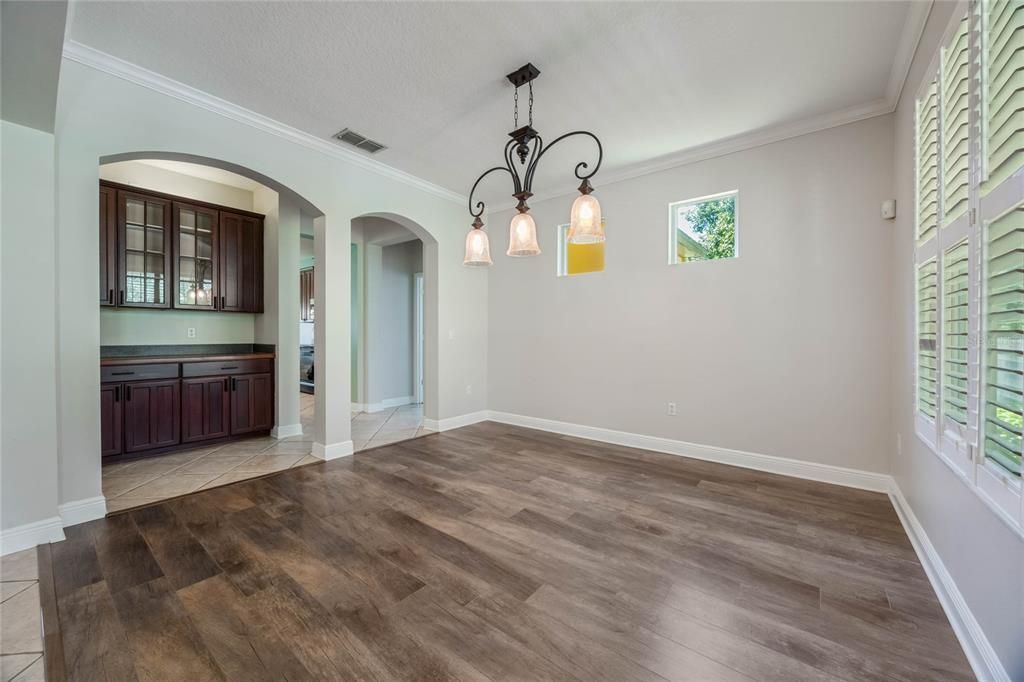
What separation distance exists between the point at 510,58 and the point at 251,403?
4.29m

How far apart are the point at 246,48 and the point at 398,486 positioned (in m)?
3.11

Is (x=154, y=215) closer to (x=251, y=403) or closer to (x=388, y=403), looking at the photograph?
(x=251, y=403)

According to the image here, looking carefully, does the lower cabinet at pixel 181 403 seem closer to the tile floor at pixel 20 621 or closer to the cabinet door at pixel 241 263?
the cabinet door at pixel 241 263

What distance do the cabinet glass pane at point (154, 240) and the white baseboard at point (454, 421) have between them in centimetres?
335

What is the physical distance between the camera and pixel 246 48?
2.42 meters

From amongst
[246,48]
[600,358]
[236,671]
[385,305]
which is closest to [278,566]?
[236,671]

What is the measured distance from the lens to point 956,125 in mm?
1710

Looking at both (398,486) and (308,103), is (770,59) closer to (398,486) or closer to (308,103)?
(308,103)

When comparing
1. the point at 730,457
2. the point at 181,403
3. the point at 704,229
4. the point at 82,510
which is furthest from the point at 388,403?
the point at 704,229

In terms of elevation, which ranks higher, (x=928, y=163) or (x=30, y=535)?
(x=928, y=163)

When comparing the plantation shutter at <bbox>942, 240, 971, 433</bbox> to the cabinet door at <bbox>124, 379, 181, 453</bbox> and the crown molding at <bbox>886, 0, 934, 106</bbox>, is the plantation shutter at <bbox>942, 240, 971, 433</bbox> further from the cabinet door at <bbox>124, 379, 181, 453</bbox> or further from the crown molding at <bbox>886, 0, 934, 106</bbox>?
the cabinet door at <bbox>124, 379, 181, 453</bbox>

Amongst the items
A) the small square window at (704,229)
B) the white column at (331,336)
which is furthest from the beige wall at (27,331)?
the small square window at (704,229)

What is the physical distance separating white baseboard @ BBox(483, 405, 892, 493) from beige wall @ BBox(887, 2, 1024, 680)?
1.03 ft

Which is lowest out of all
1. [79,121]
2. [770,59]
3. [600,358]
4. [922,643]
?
[922,643]
